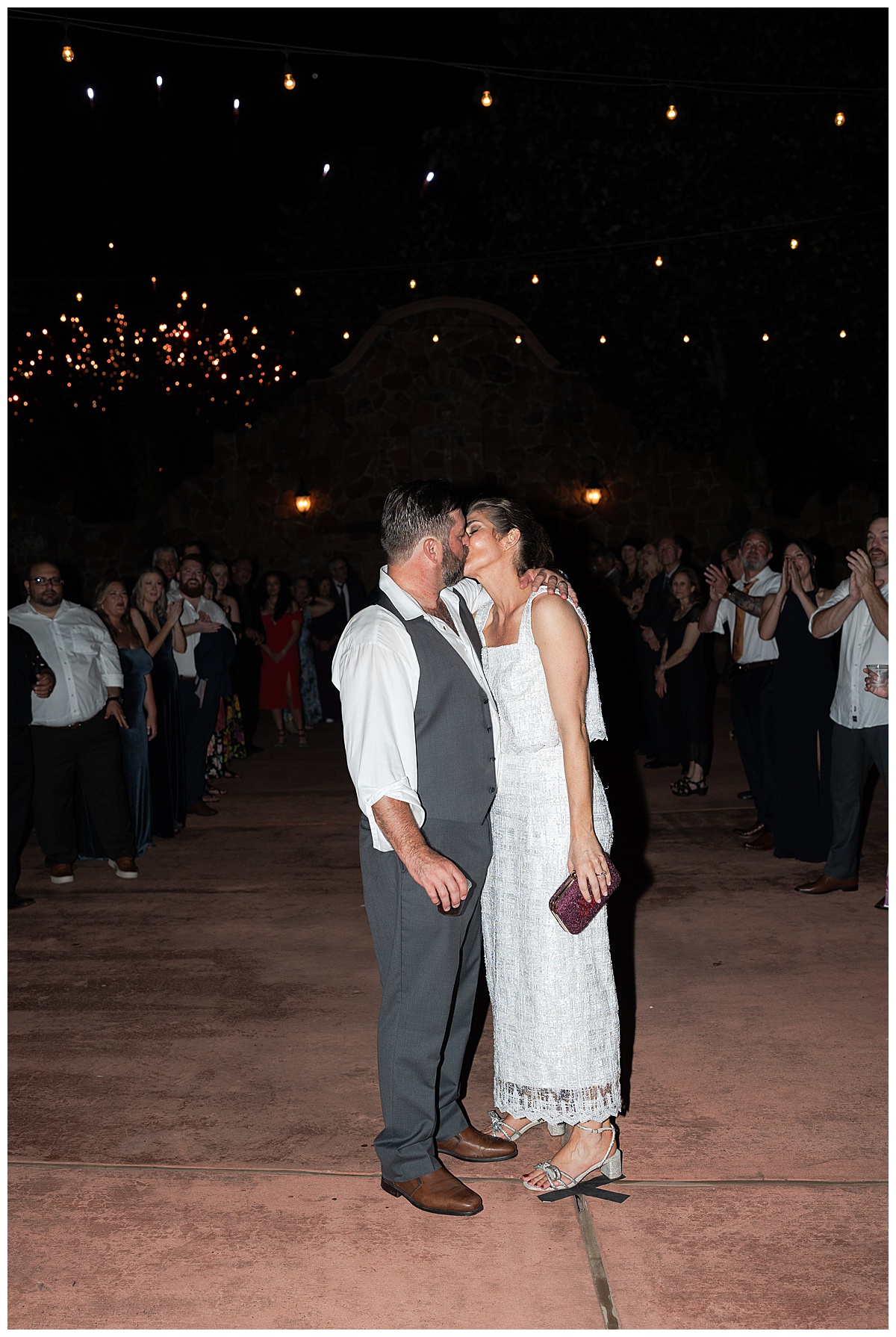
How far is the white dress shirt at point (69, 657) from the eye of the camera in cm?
633

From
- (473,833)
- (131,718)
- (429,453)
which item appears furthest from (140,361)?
(473,833)

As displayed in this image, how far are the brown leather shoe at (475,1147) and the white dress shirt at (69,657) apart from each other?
394 cm

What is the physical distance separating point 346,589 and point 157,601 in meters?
6.07

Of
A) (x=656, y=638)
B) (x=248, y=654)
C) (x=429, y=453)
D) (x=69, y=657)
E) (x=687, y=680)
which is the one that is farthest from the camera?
(x=429, y=453)

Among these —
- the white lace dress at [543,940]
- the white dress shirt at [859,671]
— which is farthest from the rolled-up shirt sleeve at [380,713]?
the white dress shirt at [859,671]

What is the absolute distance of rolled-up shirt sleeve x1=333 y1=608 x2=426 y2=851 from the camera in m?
2.84

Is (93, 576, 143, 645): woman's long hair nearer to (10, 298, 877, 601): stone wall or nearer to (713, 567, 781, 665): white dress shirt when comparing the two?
(713, 567, 781, 665): white dress shirt

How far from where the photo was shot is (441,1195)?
3.03m

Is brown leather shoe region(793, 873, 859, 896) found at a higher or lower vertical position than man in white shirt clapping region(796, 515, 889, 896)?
lower

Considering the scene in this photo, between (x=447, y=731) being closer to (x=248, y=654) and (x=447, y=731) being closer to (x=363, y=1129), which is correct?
(x=363, y=1129)

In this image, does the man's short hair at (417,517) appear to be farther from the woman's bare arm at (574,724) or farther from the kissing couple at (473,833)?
the woman's bare arm at (574,724)

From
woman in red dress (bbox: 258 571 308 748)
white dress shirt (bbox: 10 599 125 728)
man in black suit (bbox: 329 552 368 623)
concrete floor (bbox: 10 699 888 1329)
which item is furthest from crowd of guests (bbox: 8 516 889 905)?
man in black suit (bbox: 329 552 368 623)

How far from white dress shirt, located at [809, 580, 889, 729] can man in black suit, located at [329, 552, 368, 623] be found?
8.05 metres

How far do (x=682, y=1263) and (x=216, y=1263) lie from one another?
1.19 metres
